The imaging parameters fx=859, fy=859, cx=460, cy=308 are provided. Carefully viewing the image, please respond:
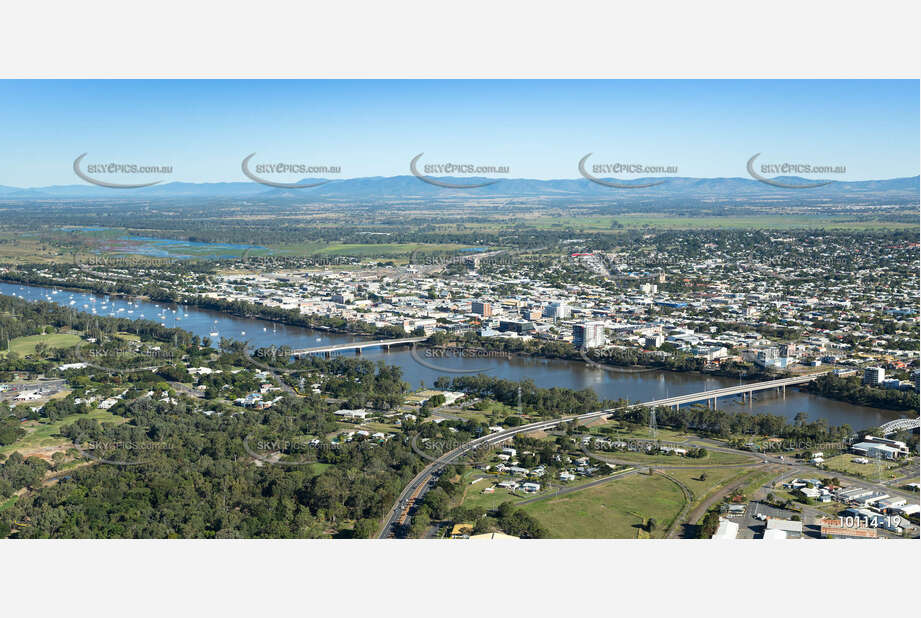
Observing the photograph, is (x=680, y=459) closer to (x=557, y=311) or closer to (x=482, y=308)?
(x=557, y=311)

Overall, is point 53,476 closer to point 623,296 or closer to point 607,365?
point 607,365

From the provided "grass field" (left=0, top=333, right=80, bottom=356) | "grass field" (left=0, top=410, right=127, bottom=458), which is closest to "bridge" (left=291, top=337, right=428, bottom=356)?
"grass field" (left=0, top=333, right=80, bottom=356)

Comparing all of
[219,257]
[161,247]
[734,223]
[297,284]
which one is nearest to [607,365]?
[297,284]

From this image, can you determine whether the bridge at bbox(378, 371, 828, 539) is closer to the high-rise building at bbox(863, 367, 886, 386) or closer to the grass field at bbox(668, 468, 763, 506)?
the high-rise building at bbox(863, 367, 886, 386)

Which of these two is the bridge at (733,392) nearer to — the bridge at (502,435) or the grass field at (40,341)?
the bridge at (502,435)

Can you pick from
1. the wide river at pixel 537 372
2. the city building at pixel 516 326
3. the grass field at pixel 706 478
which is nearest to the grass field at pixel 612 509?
the grass field at pixel 706 478
